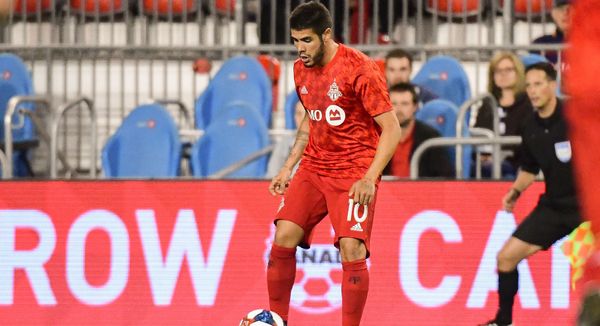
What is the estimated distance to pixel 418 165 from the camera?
10.6 metres

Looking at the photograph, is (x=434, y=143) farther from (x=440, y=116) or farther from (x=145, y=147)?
(x=145, y=147)

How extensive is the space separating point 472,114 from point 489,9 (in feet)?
4.60

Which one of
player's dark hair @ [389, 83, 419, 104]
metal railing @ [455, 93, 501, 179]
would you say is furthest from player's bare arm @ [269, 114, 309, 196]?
player's dark hair @ [389, 83, 419, 104]

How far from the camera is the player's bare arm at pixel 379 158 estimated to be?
742 centimetres

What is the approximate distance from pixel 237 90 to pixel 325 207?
14.4 ft

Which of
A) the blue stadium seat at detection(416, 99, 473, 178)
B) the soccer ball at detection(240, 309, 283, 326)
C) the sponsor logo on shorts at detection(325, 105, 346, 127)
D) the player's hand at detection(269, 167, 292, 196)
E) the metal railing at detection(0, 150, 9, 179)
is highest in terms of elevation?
the sponsor logo on shorts at detection(325, 105, 346, 127)

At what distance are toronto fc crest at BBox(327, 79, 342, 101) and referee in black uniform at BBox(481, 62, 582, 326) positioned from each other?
2043 mm

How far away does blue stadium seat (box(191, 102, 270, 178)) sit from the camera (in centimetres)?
1160

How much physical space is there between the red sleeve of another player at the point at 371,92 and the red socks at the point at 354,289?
2.97 feet

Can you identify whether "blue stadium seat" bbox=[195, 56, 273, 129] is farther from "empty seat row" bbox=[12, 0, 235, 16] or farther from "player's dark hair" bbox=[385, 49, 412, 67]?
"empty seat row" bbox=[12, 0, 235, 16]

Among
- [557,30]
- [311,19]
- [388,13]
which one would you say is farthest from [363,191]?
[388,13]

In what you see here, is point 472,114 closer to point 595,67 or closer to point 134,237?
point 134,237

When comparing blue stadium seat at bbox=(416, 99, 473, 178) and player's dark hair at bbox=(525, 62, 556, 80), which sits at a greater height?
player's dark hair at bbox=(525, 62, 556, 80)

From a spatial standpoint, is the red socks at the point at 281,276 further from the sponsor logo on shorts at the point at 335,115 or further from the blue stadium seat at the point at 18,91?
the blue stadium seat at the point at 18,91
